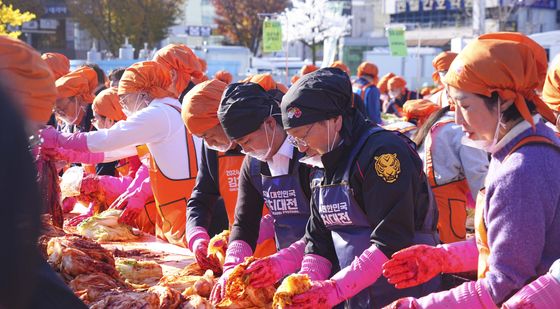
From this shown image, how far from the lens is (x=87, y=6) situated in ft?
118

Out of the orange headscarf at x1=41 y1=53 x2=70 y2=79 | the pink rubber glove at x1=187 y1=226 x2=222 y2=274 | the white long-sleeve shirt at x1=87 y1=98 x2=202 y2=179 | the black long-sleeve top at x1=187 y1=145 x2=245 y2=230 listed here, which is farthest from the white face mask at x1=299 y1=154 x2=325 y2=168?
the orange headscarf at x1=41 y1=53 x2=70 y2=79

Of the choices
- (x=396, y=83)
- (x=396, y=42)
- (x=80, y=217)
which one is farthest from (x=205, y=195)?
(x=396, y=42)

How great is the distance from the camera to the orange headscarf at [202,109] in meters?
3.79

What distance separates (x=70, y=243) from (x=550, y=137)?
7.75 feet

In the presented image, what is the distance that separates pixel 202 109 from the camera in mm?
3789

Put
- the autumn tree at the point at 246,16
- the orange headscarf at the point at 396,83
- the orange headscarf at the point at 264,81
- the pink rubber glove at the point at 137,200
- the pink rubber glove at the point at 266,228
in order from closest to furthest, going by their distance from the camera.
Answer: the pink rubber glove at the point at 266,228, the pink rubber glove at the point at 137,200, the orange headscarf at the point at 264,81, the orange headscarf at the point at 396,83, the autumn tree at the point at 246,16

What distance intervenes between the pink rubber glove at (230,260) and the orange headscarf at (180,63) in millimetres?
2374

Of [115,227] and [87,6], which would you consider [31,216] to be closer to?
[115,227]

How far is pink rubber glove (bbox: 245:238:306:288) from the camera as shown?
3121 millimetres

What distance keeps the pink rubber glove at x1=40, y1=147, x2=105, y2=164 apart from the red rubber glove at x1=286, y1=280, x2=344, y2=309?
2.24 metres

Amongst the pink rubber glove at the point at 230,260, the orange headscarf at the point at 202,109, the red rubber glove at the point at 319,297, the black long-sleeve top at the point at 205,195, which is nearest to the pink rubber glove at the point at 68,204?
the black long-sleeve top at the point at 205,195

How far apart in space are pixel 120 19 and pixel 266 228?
33.9 meters

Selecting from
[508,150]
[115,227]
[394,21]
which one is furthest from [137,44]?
[508,150]

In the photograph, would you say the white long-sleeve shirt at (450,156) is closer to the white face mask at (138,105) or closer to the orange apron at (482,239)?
the white face mask at (138,105)
